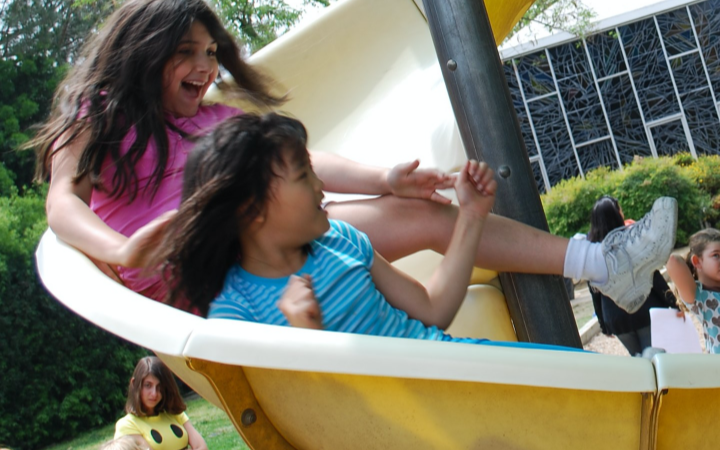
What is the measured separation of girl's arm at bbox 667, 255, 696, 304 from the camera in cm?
277

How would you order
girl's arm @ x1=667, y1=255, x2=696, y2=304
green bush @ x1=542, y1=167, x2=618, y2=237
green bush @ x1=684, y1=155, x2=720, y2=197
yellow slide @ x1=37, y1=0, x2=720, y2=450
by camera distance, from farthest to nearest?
green bush @ x1=684, y1=155, x2=720, y2=197 → green bush @ x1=542, y1=167, x2=618, y2=237 → girl's arm @ x1=667, y1=255, x2=696, y2=304 → yellow slide @ x1=37, y1=0, x2=720, y2=450

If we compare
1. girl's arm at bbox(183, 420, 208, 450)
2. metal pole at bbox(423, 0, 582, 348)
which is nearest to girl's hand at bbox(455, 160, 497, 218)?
metal pole at bbox(423, 0, 582, 348)

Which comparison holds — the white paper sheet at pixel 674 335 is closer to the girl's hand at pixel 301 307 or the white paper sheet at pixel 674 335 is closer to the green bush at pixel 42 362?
the girl's hand at pixel 301 307

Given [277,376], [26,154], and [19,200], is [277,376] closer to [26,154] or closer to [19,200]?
[19,200]

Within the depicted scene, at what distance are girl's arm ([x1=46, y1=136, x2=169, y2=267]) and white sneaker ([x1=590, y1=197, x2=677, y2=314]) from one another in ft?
2.64

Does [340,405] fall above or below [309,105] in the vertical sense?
below

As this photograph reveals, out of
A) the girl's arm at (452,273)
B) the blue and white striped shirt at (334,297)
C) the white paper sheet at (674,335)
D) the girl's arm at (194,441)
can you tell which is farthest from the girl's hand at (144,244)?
the girl's arm at (194,441)

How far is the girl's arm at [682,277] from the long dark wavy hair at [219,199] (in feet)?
6.31

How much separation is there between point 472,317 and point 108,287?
2.90 feet

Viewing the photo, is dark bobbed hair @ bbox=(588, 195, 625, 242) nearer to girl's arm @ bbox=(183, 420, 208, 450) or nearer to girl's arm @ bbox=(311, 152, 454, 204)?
girl's arm @ bbox=(311, 152, 454, 204)

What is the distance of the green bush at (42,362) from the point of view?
22.7 feet

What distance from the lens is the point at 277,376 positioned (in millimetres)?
1046

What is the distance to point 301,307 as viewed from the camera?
105 cm

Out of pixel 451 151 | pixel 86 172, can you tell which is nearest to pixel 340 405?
pixel 86 172
